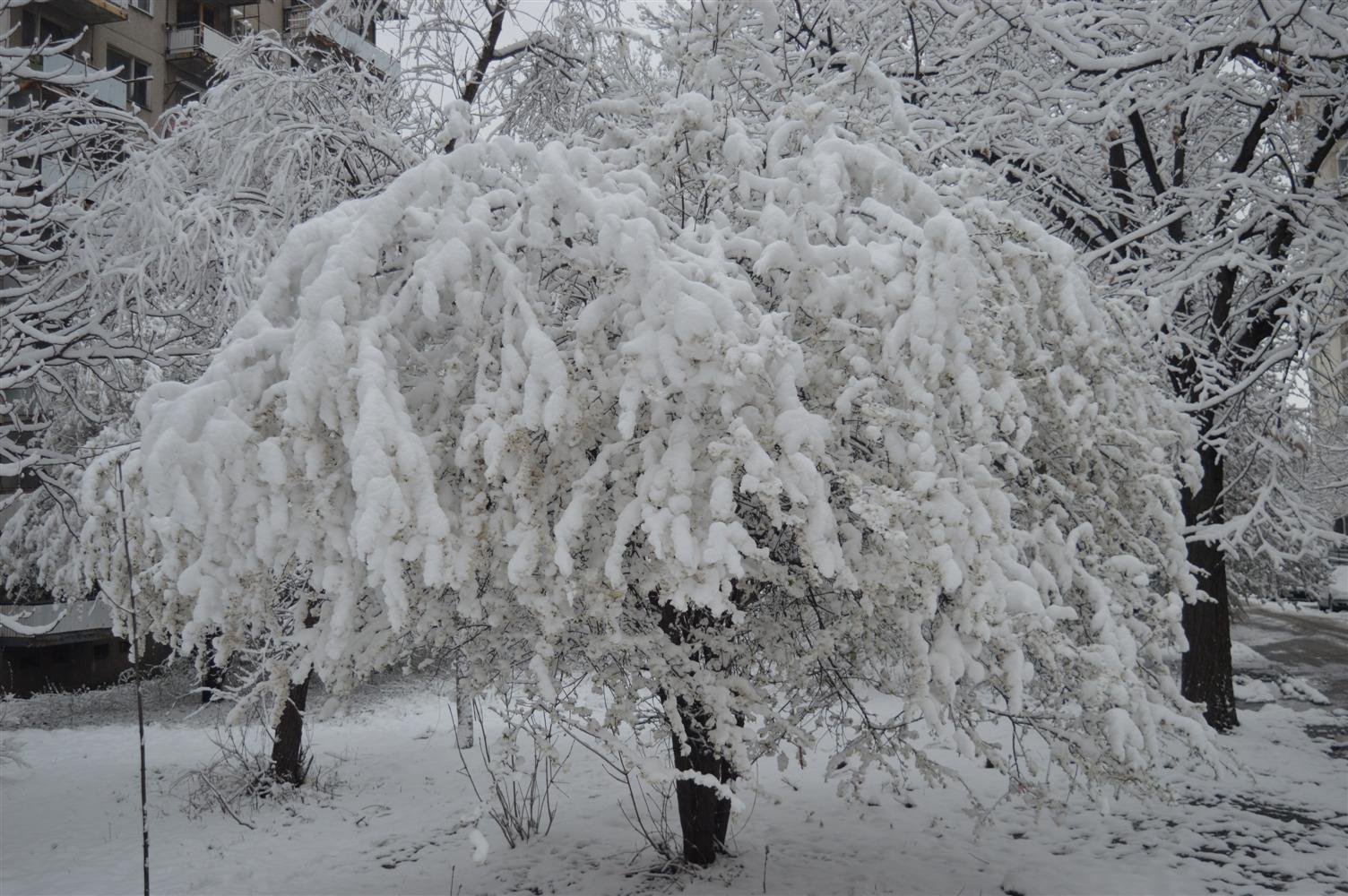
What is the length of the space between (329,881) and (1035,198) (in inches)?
313

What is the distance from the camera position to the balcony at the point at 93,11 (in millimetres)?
19062

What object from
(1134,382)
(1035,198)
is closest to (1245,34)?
(1035,198)

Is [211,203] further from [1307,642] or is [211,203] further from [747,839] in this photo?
[1307,642]

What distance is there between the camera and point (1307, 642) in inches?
684

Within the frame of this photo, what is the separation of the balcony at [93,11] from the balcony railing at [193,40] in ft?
6.62

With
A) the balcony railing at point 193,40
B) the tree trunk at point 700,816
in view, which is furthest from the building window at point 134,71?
the tree trunk at point 700,816

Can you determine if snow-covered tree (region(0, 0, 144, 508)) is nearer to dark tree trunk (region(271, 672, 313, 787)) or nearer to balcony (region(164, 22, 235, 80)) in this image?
dark tree trunk (region(271, 672, 313, 787))

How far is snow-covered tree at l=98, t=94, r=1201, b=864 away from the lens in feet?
11.0

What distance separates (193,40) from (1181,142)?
22.1 metres

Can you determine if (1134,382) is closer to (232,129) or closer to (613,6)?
(613,6)

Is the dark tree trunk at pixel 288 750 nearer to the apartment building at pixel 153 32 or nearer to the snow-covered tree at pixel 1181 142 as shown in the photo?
the snow-covered tree at pixel 1181 142

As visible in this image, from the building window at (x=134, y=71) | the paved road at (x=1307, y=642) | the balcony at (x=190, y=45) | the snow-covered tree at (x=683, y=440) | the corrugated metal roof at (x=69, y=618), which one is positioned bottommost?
the paved road at (x=1307, y=642)

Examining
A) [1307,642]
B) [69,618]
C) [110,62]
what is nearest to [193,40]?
[110,62]

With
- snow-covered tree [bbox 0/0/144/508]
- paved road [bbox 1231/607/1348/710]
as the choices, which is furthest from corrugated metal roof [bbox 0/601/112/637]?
paved road [bbox 1231/607/1348/710]
